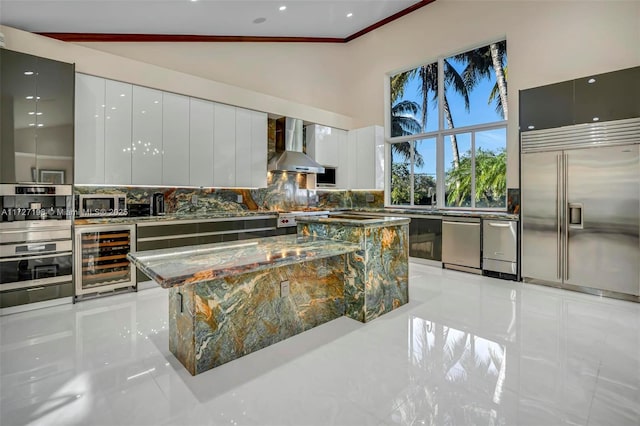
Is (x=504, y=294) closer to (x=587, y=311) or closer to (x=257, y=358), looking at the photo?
(x=587, y=311)

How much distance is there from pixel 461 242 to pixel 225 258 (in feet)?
13.2

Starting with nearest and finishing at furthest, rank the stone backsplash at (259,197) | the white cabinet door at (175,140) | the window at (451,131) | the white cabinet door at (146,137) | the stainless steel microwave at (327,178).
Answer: the white cabinet door at (146,137)
the white cabinet door at (175,140)
the stone backsplash at (259,197)
the window at (451,131)
the stainless steel microwave at (327,178)

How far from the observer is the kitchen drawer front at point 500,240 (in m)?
4.52

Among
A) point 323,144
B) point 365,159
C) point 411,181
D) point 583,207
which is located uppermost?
point 323,144

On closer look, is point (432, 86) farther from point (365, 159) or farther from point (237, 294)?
point (237, 294)

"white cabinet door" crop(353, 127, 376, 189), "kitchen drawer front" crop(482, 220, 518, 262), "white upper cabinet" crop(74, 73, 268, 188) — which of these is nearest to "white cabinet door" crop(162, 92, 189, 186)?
"white upper cabinet" crop(74, 73, 268, 188)

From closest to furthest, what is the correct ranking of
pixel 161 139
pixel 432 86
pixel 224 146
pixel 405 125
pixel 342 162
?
pixel 161 139
pixel 224 146
pixel 432 86
pixel 405 125
pixel 342 162

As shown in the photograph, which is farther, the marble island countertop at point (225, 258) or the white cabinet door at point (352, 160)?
the white cabinet door at point (352, 160)

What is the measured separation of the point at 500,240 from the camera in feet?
15.2

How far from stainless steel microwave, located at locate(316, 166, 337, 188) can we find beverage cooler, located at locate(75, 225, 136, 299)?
359cm

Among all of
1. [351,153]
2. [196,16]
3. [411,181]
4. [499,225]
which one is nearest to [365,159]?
[351,153]

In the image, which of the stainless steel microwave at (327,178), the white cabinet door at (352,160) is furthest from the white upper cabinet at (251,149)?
the white cabinet door at (352,160)

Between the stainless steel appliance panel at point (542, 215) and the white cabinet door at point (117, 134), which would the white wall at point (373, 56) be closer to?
the white cabinet door at point (117, 134)

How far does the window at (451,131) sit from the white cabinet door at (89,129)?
16.7 ft
